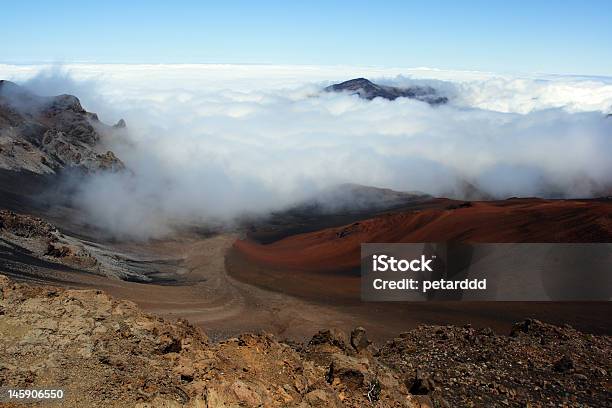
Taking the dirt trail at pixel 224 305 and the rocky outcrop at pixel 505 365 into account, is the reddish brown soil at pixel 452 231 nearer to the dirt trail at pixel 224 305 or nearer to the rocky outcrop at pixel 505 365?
the dirt trail at pixel 224 305

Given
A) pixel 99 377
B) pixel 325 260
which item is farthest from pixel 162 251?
pixel 99 377

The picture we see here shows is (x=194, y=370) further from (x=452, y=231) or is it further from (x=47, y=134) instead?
(x=47, y=134)

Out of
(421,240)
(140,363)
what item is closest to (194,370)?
(140,363)

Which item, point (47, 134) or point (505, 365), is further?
point (47, 134)

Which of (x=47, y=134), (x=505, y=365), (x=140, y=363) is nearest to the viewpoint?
(x=140, y=363)

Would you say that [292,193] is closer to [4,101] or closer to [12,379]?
[4,101]

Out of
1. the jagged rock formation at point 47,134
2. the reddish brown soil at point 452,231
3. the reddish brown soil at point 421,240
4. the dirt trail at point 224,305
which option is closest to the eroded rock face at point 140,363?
the dirt trail at point 224,305
